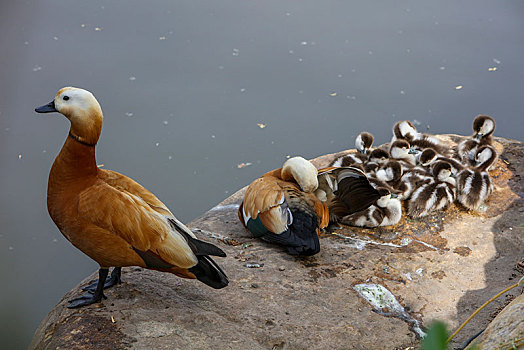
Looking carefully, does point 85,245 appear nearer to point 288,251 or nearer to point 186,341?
point 186,341

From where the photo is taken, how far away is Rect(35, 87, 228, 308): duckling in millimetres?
1769

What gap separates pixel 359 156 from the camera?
11.4ft

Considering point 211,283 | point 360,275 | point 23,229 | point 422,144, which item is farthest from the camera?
point 422,144

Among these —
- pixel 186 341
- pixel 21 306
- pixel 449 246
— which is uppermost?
pixel 186 341

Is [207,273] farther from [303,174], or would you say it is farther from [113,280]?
[303,174]

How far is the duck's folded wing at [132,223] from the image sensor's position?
69.5 inches

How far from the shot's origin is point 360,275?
7.95 ft

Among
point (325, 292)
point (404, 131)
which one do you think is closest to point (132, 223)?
point (325, 292)

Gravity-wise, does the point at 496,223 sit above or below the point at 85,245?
below

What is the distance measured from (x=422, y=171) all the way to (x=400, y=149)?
0.25 metres

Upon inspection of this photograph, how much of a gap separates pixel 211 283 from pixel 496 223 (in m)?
1.93

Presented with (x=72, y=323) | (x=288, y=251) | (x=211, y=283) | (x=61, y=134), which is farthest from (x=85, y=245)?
(x=61, y=134)

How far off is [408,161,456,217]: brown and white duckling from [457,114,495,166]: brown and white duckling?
448 millimetres

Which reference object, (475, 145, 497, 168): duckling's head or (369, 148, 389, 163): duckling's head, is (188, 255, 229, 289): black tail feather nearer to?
(369, 148, 389, 163): duckling's head
